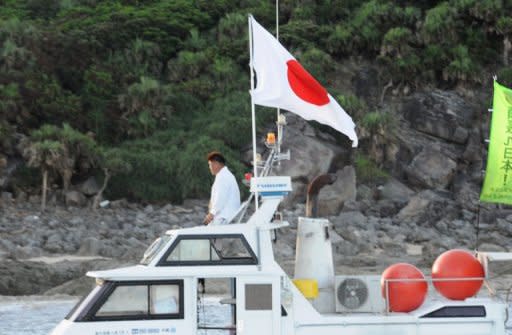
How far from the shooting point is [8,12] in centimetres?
5159

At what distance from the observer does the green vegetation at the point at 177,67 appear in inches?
1639

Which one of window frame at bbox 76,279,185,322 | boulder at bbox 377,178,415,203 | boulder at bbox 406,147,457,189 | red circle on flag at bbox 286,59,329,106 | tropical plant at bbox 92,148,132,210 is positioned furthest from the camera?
boulder at bbox 406,147,457,189

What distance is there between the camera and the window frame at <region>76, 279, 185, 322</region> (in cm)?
975

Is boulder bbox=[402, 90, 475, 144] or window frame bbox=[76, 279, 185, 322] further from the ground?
boulder bbox=[402, 90, 475, 144]

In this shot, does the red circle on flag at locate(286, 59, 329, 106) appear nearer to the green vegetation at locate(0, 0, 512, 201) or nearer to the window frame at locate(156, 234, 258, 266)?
the window frame at locate(156, 234, 258, 266)

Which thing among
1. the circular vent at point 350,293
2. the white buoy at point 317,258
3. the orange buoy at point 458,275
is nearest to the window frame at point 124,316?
the white buoy at point 317,258

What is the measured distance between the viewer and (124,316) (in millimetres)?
9766

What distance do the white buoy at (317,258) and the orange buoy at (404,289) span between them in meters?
0.81

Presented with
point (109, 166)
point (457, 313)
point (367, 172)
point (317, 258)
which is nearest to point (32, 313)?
point (317, 258)

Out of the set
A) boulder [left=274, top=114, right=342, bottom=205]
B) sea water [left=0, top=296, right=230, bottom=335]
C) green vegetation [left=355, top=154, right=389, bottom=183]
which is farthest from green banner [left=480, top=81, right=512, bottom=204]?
green vegetation [left=355, top=154, right=389, bottom=183]

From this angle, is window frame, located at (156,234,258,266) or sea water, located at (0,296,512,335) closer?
window frame, located at (156,234,258,266)

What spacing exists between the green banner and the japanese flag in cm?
153

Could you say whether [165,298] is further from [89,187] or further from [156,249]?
[89,187]

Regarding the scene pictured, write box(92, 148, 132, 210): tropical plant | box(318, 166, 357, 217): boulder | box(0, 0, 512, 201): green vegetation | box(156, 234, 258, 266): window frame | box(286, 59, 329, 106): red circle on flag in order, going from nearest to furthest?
box(156, 234, 258, 266): window frame → box(286, 59, 329, 106): red circle on flag → box(318, 166, 357, 217): boulder → box(92, 148, 132, 210): tropical plant → box(0, 0, 512, 201): green vegetation
